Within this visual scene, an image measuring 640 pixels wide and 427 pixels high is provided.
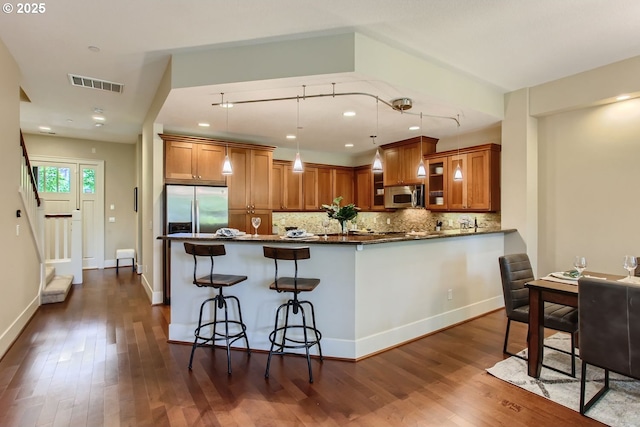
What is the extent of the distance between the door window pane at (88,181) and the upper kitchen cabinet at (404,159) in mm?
6626

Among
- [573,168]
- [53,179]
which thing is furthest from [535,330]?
[53,179]

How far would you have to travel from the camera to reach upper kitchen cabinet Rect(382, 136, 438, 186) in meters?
5.71

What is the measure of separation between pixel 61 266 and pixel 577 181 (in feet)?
27.3

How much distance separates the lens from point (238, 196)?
17.4ft

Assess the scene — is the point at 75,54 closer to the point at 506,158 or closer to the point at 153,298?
the point at 153,298

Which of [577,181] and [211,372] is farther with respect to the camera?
[577,181]

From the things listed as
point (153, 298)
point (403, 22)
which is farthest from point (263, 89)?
point (153, 298)

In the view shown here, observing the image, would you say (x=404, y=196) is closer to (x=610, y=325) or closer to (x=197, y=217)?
(x=197, y=217)

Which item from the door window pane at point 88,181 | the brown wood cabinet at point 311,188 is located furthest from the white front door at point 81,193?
the brown wood cabinet at point 311,188

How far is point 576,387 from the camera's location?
2439 mm

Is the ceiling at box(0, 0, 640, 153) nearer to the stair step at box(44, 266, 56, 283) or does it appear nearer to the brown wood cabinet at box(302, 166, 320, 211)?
the brown wood cabinet at box(302, 166, 320, 211)

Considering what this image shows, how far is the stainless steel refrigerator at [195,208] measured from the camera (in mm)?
4662

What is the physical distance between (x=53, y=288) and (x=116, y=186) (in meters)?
3.47

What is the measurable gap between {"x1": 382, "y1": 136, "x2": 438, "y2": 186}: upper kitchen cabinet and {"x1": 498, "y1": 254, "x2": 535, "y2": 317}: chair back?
9.08ft
